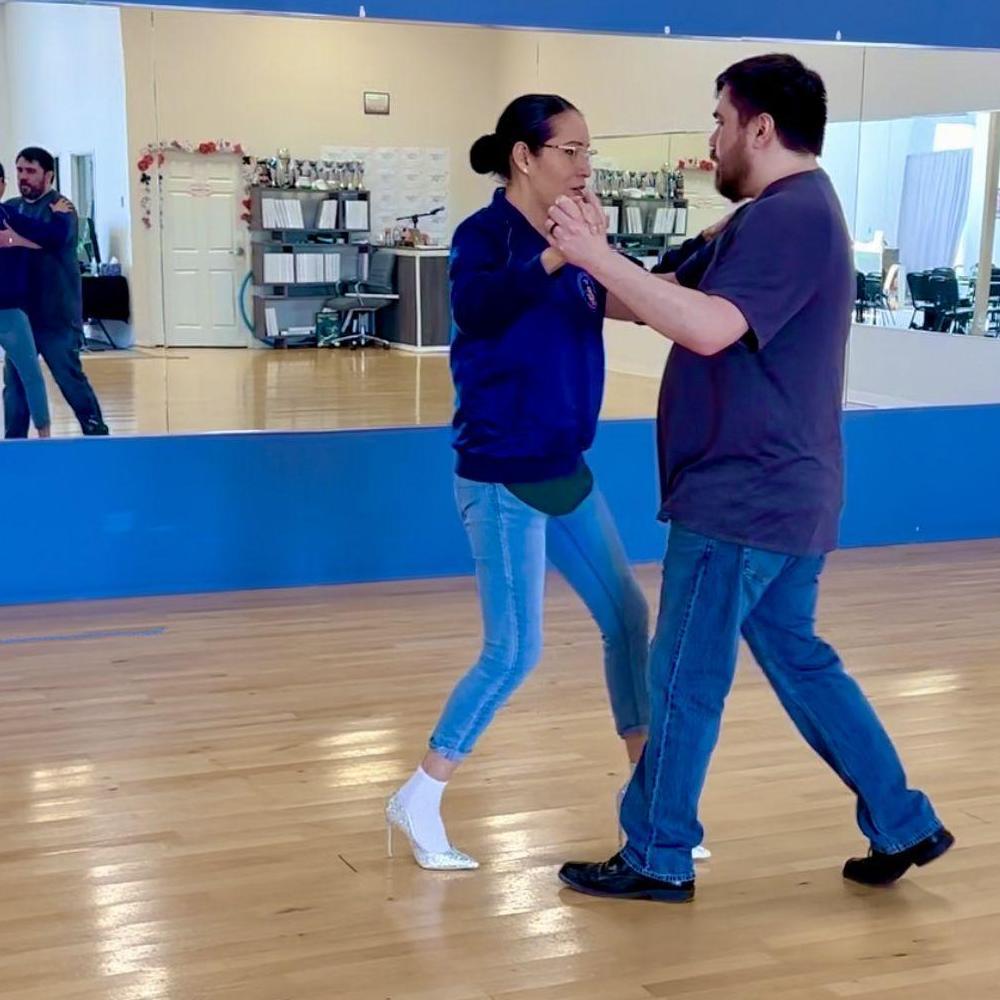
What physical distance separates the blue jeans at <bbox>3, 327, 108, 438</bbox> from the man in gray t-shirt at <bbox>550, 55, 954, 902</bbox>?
9.93ft

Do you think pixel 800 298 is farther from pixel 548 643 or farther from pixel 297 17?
pixel 297 17

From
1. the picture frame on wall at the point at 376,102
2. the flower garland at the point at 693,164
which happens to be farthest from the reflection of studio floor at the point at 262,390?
the flower garland at the point at 693,164

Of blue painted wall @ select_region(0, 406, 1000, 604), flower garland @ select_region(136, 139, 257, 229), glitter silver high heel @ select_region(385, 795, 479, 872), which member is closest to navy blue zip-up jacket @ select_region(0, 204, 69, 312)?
flower garland @ select_region(136, 139, 257, 229)

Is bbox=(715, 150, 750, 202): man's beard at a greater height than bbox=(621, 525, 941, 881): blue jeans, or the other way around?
bbox=(715, 150, 750, 202): man's beard

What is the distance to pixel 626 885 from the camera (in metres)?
2.85

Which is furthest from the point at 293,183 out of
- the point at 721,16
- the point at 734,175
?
the point at 734,175

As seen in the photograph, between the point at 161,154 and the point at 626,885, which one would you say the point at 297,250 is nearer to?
the point at 161,154

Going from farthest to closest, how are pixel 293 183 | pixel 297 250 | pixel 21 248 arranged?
pixel 297 250, pixel 293 183, pixel 21 248

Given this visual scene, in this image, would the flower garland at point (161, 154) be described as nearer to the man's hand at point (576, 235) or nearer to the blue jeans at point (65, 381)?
the blue jeans at point (65, 381)

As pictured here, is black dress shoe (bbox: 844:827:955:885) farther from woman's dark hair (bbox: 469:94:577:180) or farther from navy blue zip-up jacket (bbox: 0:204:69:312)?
navy blue zip-up jacket (bbox: 0:204:69:312)

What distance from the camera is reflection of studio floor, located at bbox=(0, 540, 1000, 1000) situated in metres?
2.60

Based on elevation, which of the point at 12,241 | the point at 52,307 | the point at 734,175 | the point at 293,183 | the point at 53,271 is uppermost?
the point at 734,175

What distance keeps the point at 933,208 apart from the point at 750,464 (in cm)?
638

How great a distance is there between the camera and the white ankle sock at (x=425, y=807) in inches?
117
